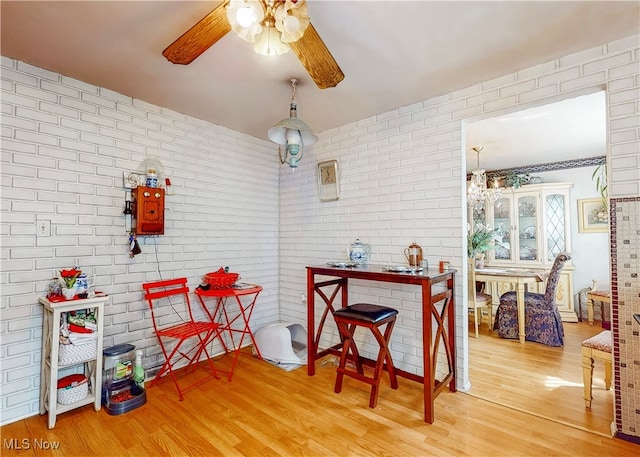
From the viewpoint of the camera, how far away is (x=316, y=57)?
1.58 m

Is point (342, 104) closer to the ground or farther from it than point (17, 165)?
farther from it

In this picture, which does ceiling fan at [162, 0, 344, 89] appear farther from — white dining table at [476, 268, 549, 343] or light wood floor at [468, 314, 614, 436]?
white dining table at [476, 268, 549, 343]

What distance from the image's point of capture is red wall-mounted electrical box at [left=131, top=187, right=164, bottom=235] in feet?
8.09

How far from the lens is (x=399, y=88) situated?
2.47 meters

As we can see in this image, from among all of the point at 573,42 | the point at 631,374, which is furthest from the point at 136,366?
the point at 573,42

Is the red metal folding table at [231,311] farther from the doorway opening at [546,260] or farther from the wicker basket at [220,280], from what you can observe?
the doorway opening at [546,260]

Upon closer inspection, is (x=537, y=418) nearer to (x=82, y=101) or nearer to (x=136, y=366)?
(x=136, y=366)

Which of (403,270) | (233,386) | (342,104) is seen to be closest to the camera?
(403,270)

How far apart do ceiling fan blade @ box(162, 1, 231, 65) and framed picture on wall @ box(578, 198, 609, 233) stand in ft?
17.4

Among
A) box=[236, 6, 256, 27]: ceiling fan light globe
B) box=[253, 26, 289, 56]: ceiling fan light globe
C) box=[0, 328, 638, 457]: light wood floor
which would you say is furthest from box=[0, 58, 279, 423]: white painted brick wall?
box=[236, 6, 256, 27]: ceiling fan light globe

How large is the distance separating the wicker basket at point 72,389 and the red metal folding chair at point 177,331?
0.50 meters

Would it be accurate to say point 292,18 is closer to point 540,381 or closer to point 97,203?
point 97,203

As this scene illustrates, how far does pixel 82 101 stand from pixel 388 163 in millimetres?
2489

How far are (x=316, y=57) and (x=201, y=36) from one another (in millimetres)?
544
